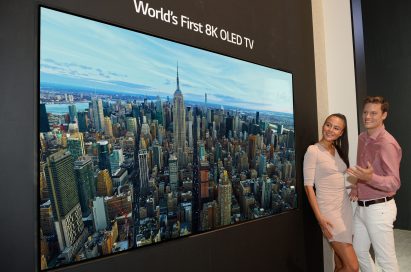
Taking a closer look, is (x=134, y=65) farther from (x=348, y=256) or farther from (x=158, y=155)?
(x=348, y=256)

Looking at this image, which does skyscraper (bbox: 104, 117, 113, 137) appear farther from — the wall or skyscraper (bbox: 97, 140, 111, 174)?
the wall

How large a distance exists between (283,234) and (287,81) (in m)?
1.27

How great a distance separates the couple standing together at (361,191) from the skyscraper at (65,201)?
175cm

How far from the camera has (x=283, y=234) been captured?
2.70 meters

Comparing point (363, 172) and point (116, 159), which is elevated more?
point (116, 159)

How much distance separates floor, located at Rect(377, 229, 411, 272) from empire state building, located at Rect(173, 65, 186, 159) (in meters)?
2.92

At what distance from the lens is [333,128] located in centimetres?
260

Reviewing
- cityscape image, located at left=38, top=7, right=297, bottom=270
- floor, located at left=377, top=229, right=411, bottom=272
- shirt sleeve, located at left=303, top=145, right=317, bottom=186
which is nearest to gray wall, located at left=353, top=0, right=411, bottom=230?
floor, located at left=377, top=229, right=411, bottom=272

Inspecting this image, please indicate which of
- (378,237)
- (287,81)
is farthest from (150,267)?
(287,81)


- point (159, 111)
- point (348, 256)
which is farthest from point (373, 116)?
point (159, 111)

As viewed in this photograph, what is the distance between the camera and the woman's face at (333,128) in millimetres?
2592

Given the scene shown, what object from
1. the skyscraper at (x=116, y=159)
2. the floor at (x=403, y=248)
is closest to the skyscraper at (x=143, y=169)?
the skyscraper at (x=116, y=159)

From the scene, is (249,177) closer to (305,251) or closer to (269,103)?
(269,103)

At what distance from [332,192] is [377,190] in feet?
1.05
